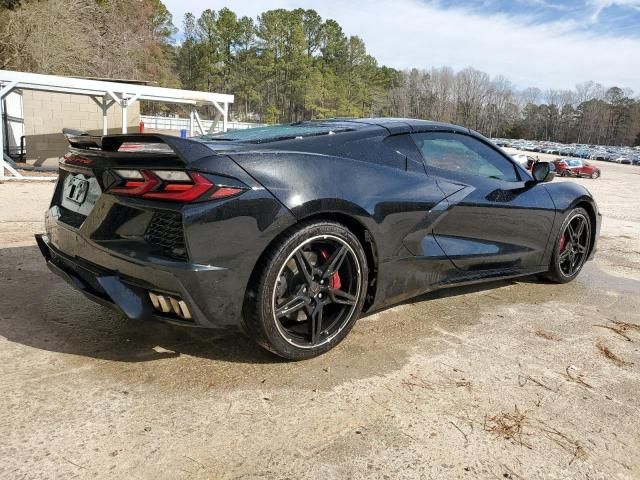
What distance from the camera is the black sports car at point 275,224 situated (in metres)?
2.27

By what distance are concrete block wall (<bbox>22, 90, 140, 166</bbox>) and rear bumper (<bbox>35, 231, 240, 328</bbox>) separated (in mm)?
15468

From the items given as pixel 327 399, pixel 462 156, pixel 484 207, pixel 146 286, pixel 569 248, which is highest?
pixel 462 156

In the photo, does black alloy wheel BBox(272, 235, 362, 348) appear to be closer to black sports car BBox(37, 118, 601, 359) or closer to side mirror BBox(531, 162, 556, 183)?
black sports car BBox(37, 118, 601, 359)

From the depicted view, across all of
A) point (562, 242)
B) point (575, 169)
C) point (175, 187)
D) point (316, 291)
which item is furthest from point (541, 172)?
point (575, 169)

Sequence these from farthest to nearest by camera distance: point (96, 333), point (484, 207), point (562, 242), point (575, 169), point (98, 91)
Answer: point (575, 169) → point (98, 91) → point (562, 242) → point (484, 207) → point (96, 333)

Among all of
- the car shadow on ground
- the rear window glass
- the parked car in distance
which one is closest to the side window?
the rear window glass

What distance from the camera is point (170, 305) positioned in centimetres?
233

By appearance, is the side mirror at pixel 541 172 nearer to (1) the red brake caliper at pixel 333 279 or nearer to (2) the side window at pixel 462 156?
(2) the side window at pixel 462 156

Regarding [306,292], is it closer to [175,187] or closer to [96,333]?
[175,187]

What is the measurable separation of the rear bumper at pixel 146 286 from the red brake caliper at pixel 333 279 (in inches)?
22.6

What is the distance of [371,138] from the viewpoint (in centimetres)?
298

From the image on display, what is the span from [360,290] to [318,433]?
95 cm

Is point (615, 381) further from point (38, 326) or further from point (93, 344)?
point (38, 326)

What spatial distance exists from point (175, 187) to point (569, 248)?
11.8 feet
